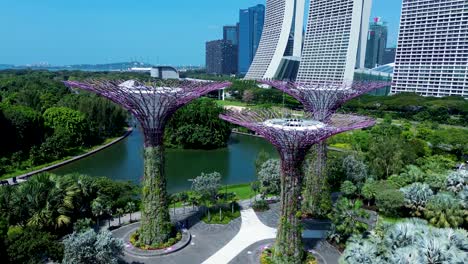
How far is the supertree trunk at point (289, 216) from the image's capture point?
1973 centimetres

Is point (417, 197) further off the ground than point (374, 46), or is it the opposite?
point (374, 46)

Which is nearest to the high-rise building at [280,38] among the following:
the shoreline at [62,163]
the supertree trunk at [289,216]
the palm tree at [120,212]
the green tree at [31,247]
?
the shoreline at [62,163]

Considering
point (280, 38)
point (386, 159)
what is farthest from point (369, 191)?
point (280, 38)

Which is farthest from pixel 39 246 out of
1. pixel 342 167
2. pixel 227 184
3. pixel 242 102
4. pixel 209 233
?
pixel 242 102

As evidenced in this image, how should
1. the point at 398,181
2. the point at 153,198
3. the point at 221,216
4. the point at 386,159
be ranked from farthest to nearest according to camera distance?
1. the point at 386,159
2. the point at 398,181
3. the point at 221,216
4. the point at 153,198

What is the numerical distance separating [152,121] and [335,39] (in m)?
99.3

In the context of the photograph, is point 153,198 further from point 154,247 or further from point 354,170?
point 354,170

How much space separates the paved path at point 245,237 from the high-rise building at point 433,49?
8136 cm

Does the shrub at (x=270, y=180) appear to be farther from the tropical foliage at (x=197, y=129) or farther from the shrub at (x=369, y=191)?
the tropical foliage at (x=197, y=129)

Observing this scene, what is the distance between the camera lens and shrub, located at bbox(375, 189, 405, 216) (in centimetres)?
2703

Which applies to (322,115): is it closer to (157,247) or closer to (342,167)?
(342,167)

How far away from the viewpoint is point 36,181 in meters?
22.3

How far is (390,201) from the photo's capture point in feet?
88.9

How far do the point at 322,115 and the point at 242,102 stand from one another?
72328mm
